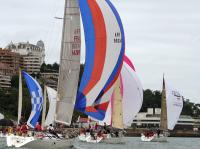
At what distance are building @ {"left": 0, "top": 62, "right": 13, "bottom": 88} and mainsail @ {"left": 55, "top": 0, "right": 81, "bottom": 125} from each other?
11155 centimetres

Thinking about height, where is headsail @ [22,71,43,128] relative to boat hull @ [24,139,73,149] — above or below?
above

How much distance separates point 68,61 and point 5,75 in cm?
12419

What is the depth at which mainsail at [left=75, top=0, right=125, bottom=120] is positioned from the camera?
2936cm

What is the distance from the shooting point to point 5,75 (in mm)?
149875

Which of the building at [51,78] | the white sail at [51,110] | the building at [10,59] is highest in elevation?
the building at [10,59]

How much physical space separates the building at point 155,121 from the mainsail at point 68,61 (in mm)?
90400

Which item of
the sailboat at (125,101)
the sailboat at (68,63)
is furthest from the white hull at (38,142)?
the sailboat at (125,101)

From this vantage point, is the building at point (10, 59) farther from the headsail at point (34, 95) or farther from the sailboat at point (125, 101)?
the headsail at point (34, 95)

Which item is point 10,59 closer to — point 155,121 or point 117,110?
point 155,121

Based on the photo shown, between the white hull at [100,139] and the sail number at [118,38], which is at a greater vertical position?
the sail number at [118,38]

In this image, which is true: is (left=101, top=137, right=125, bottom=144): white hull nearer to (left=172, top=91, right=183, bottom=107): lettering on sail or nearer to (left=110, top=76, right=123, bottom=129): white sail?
(left=110, top=76, right=123, bottom=129): white sail

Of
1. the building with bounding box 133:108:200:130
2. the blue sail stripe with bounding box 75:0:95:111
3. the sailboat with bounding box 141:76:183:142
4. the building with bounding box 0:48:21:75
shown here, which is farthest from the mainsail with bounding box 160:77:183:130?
the building with bounding box 0:48:21:75

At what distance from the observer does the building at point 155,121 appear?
11750 cm

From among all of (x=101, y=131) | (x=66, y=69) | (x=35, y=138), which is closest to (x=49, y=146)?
(x=35, y=138)
